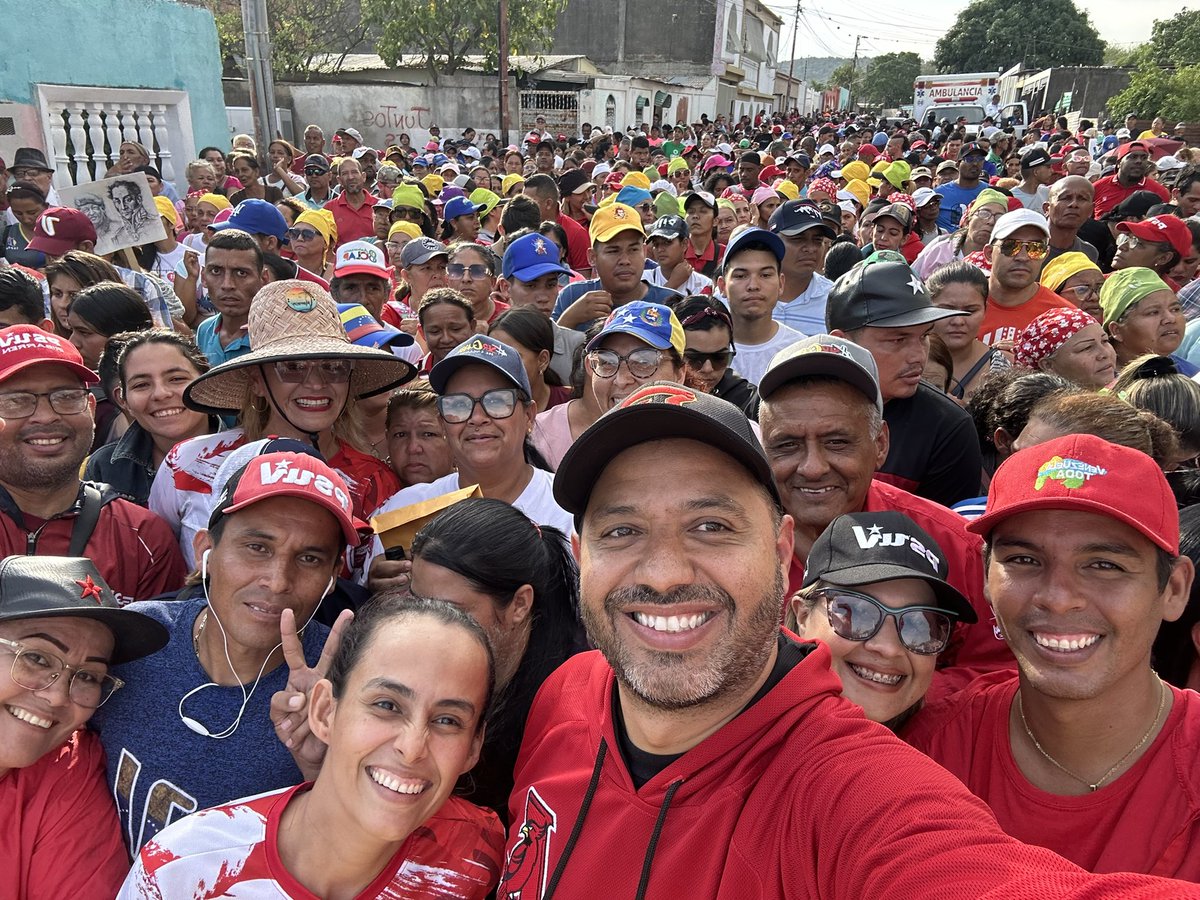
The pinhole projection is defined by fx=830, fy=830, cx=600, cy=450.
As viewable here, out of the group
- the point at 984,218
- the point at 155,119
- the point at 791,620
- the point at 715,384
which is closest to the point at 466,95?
the point at 155,119

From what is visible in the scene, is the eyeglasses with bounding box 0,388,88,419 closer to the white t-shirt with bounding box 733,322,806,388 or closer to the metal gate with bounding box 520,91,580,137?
the white t-shirt with bounding box 733,322,806,388

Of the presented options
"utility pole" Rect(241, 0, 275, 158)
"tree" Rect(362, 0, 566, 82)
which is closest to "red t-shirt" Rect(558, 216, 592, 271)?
"utility pole" Rect(241, 0, 275, 158)

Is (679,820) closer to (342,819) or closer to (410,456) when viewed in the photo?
(342,819)

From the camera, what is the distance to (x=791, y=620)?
244 cm

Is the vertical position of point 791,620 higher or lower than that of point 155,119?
lower

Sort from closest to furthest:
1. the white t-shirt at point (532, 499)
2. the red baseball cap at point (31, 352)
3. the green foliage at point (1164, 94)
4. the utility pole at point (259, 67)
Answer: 1. the red baseball cap at point (31, 352)
2. the white t-shirt at point (532, 499)
3. the utility pole at point (259, 67)
4. the green foliage at point (1164, 94)

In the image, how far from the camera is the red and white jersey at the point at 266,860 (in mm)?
1790

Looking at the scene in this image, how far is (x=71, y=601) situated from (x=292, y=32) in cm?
3474

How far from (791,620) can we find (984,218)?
238 inches

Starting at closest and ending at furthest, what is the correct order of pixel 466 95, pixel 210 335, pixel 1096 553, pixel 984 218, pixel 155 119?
pixel 1096 553 → pixel 210 335 → pixel 984 218 → pixel 155 119 → pixel 466 95

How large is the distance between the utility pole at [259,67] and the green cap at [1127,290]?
552 inches

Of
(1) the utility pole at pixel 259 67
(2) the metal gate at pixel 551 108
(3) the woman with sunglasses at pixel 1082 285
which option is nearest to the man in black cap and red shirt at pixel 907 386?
(3) the woman with sunglasses at pixel 1082 285

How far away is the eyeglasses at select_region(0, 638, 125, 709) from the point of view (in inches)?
80.0

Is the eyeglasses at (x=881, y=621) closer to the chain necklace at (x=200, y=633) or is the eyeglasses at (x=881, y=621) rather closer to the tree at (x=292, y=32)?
the chain necklace at (x=200, y=633)
